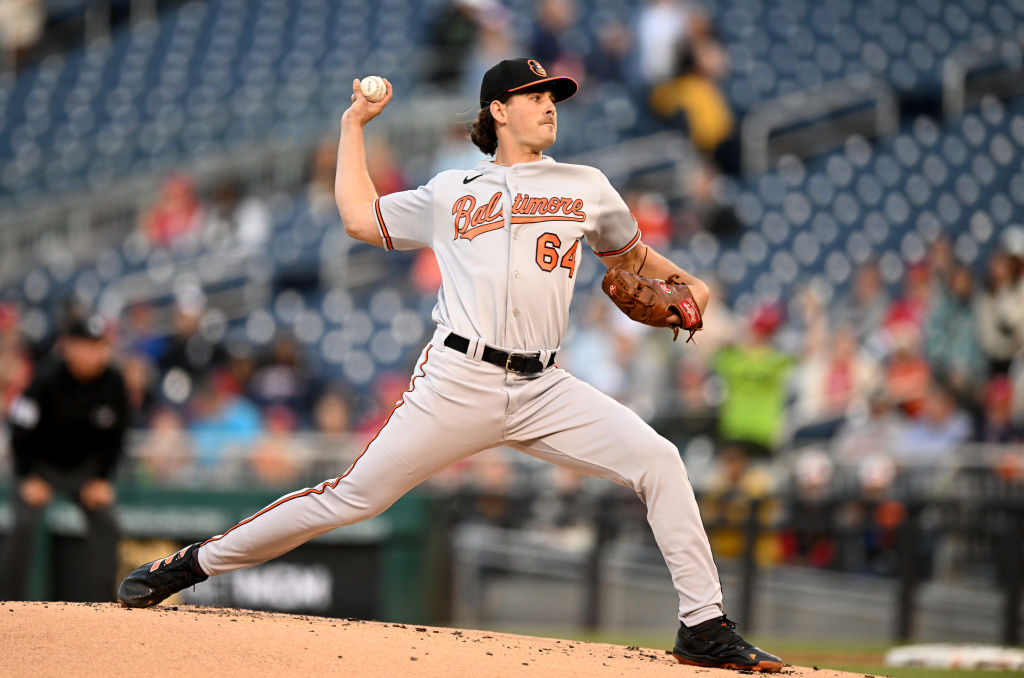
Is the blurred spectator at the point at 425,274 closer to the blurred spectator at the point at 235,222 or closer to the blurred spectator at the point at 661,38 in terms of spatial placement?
the blurred spectator at the point at 235,222

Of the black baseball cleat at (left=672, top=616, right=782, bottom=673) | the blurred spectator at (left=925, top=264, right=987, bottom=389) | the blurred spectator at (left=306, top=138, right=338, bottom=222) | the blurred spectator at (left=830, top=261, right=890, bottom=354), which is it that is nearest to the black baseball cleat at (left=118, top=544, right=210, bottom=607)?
the black baseball cleat at (left=672, top=616, right=782, bottom=673)

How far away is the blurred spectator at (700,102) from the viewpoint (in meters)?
12.8

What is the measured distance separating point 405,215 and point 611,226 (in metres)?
0.66

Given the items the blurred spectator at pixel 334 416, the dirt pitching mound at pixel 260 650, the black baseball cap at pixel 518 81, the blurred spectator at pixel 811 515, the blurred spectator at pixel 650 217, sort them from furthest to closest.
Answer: the blurred spectator at pixel 650 217
the blurred spectator at pixel 334 416
the blurred spectator at pixel 811 515
the black baseball cap at pixel 518 81
the dirt pitching mound at pixel 260 650

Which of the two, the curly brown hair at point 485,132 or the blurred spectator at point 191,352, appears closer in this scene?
the curly brown hair at point 485,132

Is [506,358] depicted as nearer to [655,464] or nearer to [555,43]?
[655,464]

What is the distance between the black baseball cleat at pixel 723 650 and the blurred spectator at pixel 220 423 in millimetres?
5710

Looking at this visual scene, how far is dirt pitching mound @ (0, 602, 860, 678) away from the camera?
11.8 ft

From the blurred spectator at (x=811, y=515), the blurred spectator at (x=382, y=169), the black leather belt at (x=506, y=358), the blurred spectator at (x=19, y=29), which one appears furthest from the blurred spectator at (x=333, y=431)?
the blurred spectator at (x=19, y=29)

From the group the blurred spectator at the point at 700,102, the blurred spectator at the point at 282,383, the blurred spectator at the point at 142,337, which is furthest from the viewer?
the blurred spectator at the point at 700,102

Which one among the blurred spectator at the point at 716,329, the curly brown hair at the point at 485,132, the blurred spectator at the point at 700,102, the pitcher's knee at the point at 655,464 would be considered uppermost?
the blurred spectator at the point at 700,102

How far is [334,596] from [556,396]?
4.96m

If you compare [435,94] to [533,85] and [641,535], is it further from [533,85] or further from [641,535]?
[533,85]

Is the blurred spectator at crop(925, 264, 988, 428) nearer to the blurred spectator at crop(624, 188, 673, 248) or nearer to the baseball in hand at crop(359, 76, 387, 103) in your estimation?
the blurred spectator at crop(624, 188, 673, 248)
